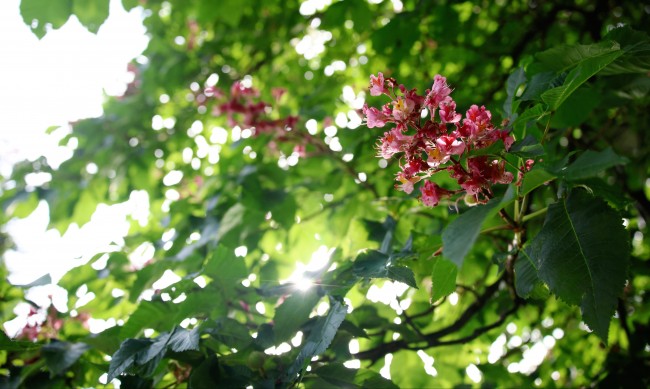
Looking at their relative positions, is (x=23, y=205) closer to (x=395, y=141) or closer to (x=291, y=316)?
(x=291, y=316)

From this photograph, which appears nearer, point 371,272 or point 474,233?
point 474,233

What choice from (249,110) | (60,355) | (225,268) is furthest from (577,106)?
(60,355)

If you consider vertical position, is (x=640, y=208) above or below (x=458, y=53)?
below

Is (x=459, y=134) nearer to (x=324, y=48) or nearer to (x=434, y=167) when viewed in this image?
(x=434, y=167)

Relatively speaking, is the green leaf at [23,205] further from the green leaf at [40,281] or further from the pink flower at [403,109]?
the pink flower at [403,109]

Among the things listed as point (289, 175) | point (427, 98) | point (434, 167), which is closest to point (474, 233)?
point (434, 167)

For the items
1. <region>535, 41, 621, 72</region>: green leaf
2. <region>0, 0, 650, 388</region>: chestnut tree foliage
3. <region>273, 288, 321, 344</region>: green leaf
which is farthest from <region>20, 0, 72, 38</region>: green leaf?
<region>535, 41, 621, 72</region>: green leaf

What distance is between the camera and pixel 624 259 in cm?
80

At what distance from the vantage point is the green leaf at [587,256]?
31.9 inches

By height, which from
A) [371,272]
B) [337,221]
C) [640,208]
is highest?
[371,272]

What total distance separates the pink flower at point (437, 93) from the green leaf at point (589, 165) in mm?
329

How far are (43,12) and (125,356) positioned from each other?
50.1 inches

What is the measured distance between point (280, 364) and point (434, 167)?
617mm

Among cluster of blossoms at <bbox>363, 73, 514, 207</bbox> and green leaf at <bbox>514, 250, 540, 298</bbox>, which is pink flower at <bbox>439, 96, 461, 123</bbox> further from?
green leaf at <bbox>514, 250, 540, 298</bbox>
